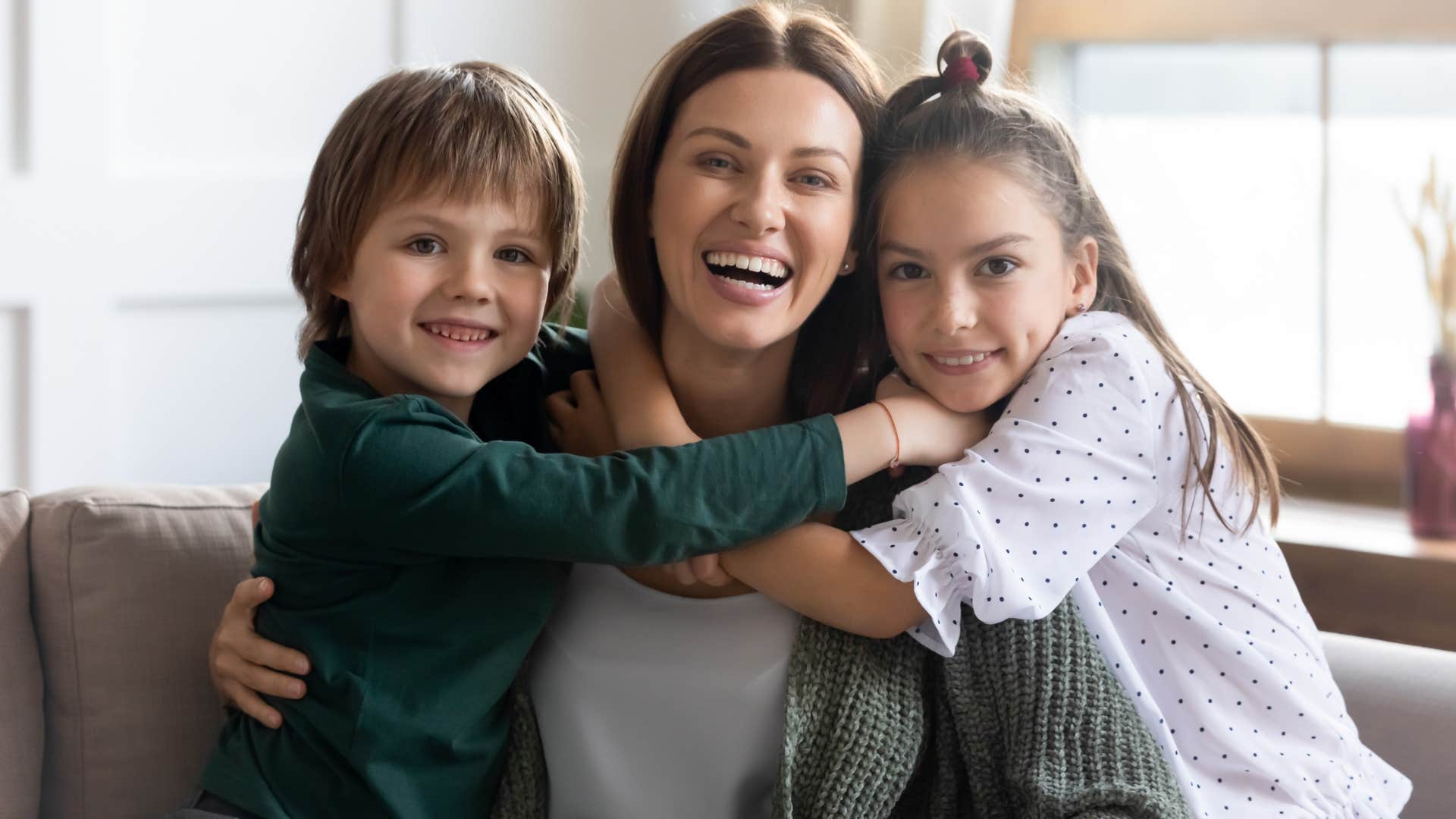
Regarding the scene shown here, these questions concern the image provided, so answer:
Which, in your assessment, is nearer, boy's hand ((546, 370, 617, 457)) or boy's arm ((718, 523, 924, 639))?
boy's arm ((718, 523, 924, 639))

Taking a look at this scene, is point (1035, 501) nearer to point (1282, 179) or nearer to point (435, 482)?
point (435, 482)

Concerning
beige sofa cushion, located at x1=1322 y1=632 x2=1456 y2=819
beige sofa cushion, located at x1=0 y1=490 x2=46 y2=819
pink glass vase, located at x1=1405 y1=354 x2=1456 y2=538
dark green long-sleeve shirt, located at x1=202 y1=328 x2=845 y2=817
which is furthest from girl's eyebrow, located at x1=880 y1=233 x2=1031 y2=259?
pink glass vase, located at x1=1405 y1=354 x2=1456 y2=538

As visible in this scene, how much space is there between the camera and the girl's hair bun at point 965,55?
1486 mm

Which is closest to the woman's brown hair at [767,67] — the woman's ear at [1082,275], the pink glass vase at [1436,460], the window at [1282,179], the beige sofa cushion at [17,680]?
the woman's ear at [1082,275]

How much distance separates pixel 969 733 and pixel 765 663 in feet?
0.69

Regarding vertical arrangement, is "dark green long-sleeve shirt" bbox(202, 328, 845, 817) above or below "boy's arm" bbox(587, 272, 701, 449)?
below

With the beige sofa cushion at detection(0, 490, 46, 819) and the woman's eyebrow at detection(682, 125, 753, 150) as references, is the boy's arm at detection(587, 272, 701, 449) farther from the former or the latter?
the beige sofa cushion at detection(0, 490, 46, 819)

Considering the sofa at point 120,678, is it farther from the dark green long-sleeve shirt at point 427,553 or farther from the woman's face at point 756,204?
the woman's face at point 756,204

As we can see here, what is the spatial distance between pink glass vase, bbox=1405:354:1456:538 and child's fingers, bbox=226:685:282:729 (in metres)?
1.99

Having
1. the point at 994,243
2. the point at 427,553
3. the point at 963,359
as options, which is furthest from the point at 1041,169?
the point at 427,553

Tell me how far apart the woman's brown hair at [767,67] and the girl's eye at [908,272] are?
81 mm

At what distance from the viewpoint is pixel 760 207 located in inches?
53.2

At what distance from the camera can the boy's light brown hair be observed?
1408 mm

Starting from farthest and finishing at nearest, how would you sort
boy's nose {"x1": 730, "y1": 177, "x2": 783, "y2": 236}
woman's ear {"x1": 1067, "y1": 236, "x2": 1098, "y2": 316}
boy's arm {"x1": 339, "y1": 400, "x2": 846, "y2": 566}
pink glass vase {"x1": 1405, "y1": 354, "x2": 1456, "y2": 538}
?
pink glass vase {"x1": 1405, "y1": 354, "x2": 1456, "y2": 538} → woman's ear {"x1": 1067, "y1": 236, "x2": 1098, "y2": 316} → boy's nose {"x1": 730, "y1": 177, "x2": 783, "y2": 236} → boy's arm {"x1": 339, "y1": 400, "x2": 846, "y2": 566}
